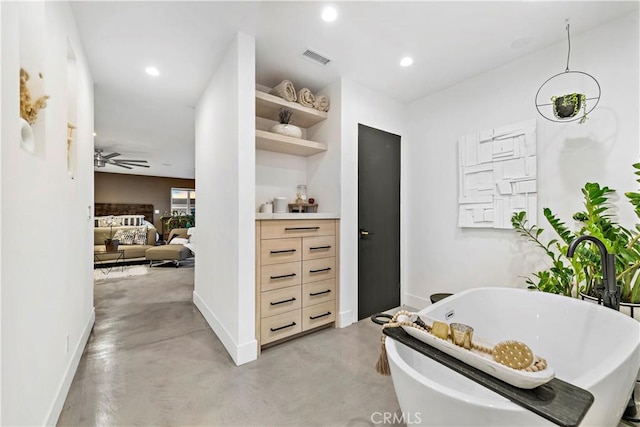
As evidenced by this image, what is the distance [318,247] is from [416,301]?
1557 millimetres

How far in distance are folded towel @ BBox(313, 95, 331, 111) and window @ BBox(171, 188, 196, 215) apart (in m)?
7.82

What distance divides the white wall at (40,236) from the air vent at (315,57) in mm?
1626

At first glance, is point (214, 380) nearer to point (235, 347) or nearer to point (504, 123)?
point (235, 347)

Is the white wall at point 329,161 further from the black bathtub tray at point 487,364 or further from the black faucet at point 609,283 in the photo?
the black faucet at point 609,283

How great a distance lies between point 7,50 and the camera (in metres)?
0.94

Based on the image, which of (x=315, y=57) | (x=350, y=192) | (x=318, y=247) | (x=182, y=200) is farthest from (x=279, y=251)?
(x=182, y=200)

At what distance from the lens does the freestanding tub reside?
891 millimetres

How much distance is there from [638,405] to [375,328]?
67.3 inches

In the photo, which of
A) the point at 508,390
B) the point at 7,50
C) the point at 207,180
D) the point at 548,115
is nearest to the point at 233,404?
the point at 508,390

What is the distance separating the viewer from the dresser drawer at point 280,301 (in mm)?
2252

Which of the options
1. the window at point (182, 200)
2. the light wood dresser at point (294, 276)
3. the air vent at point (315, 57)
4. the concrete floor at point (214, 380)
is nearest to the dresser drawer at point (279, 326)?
the light wood dresser at point (294, 276)

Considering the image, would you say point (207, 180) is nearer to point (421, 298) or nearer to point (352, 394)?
point (352, 394)

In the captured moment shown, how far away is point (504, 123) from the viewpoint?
2562 millimetres

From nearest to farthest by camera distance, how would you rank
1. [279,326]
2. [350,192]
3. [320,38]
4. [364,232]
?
[320,38], [279,326], [350,192], [364,232]
